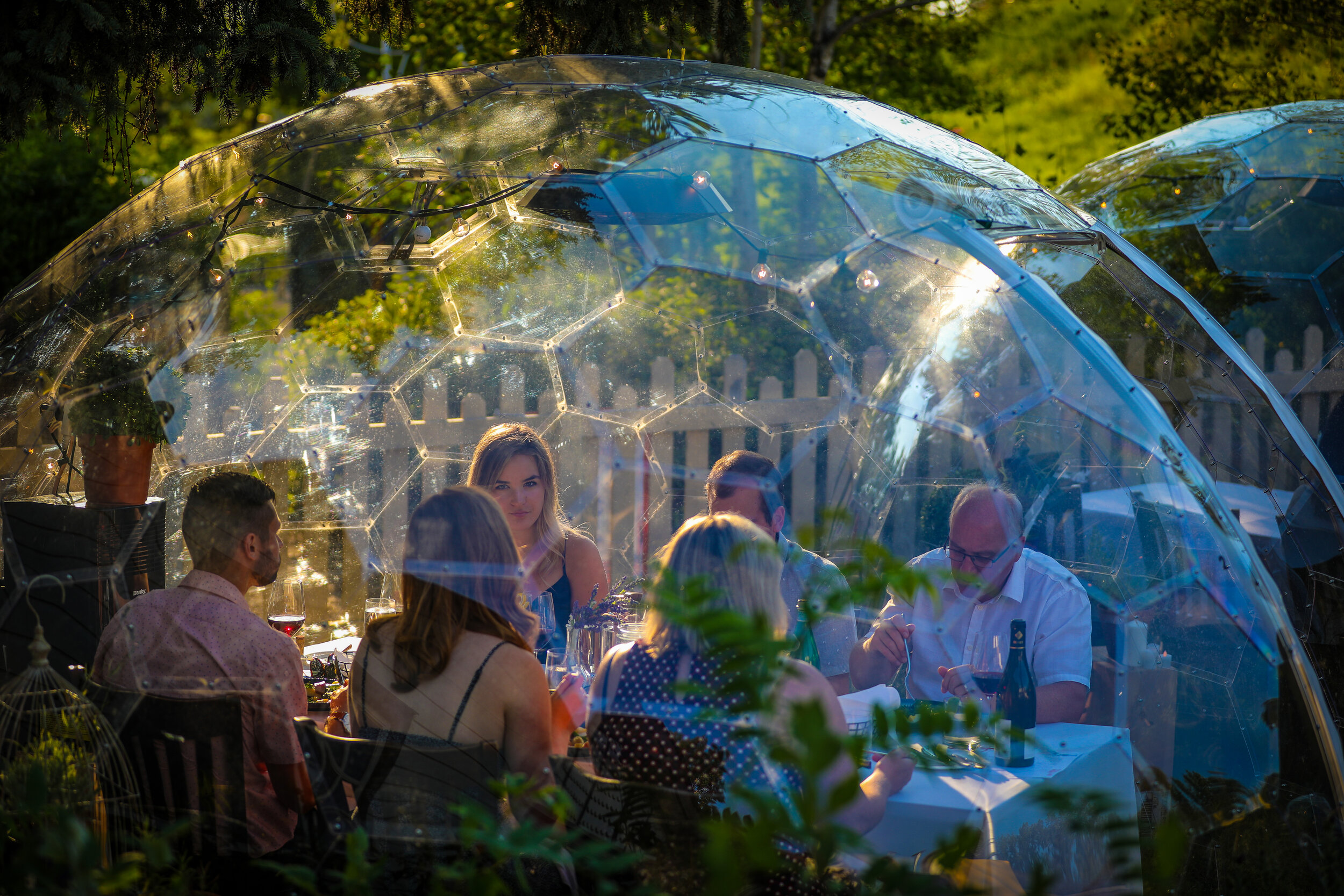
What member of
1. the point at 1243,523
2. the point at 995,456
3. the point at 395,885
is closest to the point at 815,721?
the point at 395,885

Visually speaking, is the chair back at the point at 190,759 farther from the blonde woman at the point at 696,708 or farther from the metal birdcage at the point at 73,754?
the blonde woman at the point at 696,708

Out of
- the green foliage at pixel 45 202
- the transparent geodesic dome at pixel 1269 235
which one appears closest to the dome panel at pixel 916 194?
the transparent geodesic dome at pixel 1269 235

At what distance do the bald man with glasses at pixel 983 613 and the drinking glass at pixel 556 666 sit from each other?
1004mm

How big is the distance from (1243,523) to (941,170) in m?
1.73

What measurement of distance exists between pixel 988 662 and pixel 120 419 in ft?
10.6

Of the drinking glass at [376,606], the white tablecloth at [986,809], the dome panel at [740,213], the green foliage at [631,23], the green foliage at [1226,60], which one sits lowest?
the white tablecloth at [986,809]

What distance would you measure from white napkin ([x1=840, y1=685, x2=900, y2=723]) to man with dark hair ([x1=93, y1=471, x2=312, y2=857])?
1.66 meters

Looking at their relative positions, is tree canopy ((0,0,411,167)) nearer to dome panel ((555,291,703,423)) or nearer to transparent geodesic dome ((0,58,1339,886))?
transparent geodesic dome ((0,58,1339,886))

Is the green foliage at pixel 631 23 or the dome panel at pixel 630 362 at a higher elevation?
the green foliage at pixel 631 23

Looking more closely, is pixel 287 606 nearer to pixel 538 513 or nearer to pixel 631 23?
pixel 538 513

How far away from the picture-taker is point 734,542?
281 cm

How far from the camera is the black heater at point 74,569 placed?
3.51 metres

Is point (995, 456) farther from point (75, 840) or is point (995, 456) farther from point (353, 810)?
point (75, 840)

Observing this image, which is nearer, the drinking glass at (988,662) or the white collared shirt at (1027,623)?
the drinking glass at (988,662)
